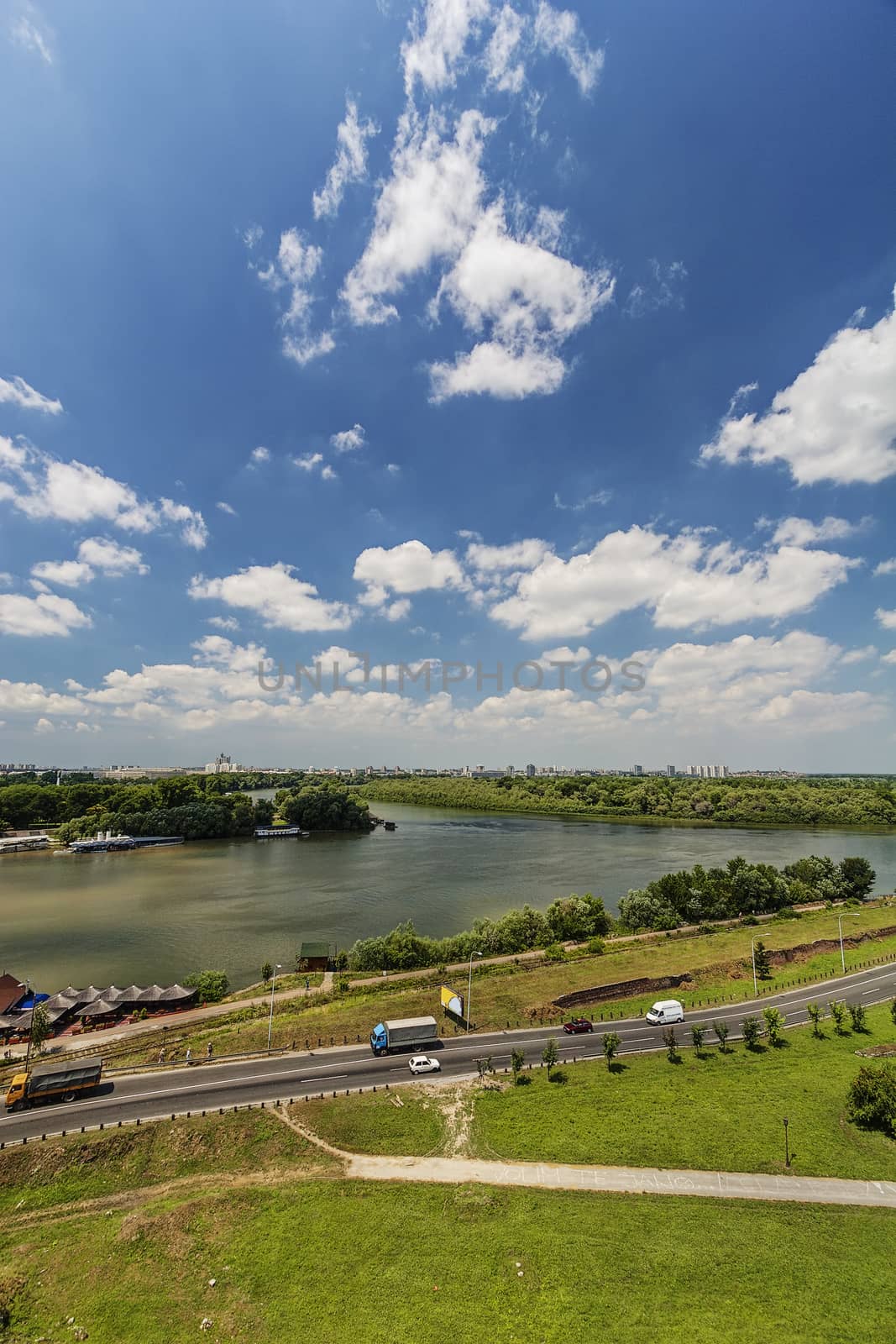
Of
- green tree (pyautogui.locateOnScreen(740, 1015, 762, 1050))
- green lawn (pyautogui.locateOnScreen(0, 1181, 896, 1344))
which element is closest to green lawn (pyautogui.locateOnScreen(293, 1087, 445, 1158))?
green lawn (pyautogui.locateOnScreen(0, 1181, 896, 1344))

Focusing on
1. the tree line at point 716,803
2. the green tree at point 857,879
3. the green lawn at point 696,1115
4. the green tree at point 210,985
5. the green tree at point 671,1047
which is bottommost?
the green tree at point 210,985

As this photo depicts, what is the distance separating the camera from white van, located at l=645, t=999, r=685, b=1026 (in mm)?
37375

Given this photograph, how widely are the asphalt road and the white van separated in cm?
59

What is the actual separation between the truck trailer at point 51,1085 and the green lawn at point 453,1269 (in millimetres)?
8632

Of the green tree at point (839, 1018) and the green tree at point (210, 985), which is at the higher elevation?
the green tree at point (839, 1018)

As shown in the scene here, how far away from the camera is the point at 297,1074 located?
103ft

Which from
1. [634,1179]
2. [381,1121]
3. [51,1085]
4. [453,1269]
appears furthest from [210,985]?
[634,1179]

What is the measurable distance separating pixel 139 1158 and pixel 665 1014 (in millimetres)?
29913

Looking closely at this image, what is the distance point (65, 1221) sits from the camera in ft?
69.8

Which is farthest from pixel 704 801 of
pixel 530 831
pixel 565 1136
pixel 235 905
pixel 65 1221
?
pixel 65 1221

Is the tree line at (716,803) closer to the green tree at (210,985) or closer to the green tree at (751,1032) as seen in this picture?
the green tree at (751,1032)

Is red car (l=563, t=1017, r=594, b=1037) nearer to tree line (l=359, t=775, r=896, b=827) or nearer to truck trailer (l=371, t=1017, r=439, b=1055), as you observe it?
truck trailer (l=371, t=1017, r=439, b=1055)

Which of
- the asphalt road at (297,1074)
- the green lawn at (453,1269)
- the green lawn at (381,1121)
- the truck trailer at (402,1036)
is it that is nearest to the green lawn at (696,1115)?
the green lawn at (381,1121)

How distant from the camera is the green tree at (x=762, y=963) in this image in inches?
1842
